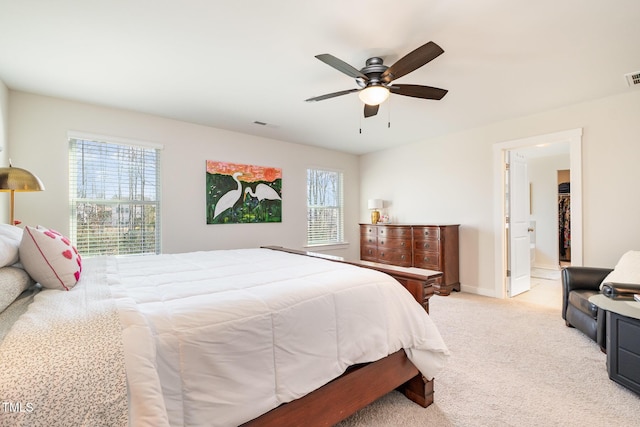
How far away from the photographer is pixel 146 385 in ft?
2.75

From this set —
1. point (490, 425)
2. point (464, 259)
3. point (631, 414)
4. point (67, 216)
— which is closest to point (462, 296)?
point (464, 259)

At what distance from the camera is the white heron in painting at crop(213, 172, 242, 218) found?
14.0ft

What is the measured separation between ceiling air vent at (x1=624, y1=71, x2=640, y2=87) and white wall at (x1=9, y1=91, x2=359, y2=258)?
402 centimetres

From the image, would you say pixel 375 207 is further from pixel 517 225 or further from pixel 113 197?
pixel 113 197

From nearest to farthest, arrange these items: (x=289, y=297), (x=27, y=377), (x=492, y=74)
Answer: (x=27, y=377) → (x=289, y=297) → (x=492, y=74)

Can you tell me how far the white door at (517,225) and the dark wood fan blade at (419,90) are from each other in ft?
7.96

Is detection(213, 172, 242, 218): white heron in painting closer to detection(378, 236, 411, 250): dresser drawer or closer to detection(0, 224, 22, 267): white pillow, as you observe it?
detection(378, 236, 411, 250): dresser drawer

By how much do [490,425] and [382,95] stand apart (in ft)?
7.82

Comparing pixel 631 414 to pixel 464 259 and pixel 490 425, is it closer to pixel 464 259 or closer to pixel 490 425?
pixel 490 425

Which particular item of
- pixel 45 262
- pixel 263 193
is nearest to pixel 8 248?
pixel 45 262

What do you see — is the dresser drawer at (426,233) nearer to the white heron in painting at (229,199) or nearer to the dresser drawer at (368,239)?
the dresser drawer at (368,239)

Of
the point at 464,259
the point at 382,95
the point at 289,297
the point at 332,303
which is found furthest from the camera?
the point at 464,259

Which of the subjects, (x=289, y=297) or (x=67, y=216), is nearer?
(x=289, y=297)

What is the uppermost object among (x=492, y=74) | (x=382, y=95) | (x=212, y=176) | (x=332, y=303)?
(x=492, y=74)
